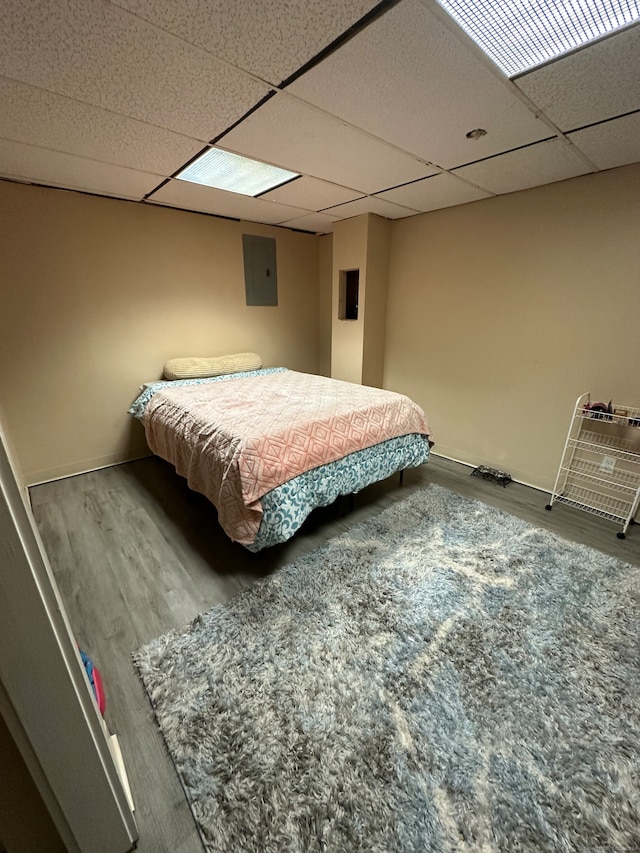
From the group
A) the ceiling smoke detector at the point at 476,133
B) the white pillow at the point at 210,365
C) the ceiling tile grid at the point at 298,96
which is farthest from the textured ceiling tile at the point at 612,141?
the white pillow at the point at 210,365

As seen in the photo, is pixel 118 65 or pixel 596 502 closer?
pixel 118 65

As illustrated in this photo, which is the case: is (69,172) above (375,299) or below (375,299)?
above

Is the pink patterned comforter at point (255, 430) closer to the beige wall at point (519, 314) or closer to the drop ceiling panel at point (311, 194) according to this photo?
the beige wall at point (519, 314)

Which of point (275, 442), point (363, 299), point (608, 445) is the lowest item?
point (608, 445)

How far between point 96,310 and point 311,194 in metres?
2.02

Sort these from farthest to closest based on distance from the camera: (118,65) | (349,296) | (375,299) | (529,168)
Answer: (349,296) → (375,299) → (529,168) → (118,65)

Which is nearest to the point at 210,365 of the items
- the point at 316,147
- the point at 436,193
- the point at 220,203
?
the point at 220,203

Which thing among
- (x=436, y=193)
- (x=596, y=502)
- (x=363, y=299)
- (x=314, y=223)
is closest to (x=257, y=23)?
(x=436, y=193)

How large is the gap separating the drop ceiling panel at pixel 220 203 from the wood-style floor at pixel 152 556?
89.7 inches

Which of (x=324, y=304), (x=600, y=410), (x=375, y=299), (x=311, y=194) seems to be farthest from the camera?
(x=324, y=304)

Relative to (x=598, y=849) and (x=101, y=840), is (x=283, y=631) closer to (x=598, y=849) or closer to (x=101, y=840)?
(x=101, y=840)

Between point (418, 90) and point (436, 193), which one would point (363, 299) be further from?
point (418, 90)

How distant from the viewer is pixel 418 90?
4.62ft

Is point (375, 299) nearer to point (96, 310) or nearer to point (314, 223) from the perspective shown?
point (314, 223)
